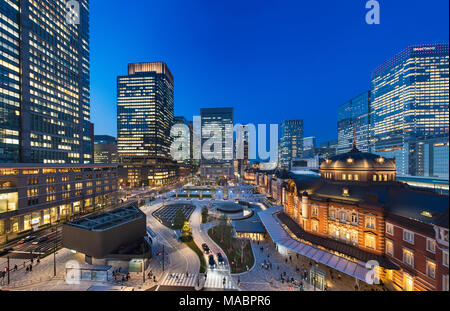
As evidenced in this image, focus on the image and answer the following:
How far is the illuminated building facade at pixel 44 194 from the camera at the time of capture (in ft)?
138

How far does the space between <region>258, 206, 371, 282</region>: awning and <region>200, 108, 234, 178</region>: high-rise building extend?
441ft

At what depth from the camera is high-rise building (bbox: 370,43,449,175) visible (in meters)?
11.1

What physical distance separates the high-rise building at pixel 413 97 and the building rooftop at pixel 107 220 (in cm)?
4250

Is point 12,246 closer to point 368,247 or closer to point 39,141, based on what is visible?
point 39,141

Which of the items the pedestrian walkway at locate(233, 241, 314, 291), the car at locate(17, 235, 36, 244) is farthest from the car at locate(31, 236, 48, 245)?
the pedestrian walkway at locate(233, 241, 314, 291)

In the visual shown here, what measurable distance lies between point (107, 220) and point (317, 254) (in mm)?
37607

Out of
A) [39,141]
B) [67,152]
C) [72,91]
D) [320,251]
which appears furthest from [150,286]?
[72,91]

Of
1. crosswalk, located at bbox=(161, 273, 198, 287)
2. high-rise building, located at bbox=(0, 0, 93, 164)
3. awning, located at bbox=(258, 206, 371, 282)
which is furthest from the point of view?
high-rise building, located at bbox=(0, 0, 93, 164)

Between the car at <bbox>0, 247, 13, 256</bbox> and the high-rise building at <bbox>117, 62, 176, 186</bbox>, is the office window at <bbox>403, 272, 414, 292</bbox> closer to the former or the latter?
the car at <bbox>0, 247, 13, 256</bbox>

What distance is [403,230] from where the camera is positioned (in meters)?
23.9

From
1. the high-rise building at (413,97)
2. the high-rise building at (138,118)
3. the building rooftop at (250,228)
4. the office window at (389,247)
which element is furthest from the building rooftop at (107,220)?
the high-rise building at (138,118)

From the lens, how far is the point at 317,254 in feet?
93.8

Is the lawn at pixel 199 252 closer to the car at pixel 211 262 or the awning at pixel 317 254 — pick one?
the car at pixel 211 262
